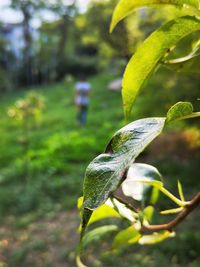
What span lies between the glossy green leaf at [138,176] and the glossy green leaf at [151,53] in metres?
0.08

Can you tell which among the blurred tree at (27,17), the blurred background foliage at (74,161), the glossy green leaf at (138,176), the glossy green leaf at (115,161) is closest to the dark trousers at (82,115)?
the blurred background foliage at (74,161)

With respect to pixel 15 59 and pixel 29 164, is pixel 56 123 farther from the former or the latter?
pixel 15 59

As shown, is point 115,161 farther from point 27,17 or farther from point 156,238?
point 27,17

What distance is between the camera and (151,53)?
31 centimetres

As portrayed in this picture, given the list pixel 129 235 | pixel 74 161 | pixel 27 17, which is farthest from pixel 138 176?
pixel 27 17

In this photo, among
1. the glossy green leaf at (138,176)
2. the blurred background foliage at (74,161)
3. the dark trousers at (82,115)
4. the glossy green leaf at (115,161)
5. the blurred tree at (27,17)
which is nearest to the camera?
the glossy green leaf at (115,161)

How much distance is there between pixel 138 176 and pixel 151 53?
14cm

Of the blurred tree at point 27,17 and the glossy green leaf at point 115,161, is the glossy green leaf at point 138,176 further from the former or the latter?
the blurred tree at point 27,17

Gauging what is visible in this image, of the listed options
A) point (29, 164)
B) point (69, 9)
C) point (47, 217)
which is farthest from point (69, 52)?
point (47, 217)

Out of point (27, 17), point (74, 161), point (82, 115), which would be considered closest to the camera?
point (74, 161)

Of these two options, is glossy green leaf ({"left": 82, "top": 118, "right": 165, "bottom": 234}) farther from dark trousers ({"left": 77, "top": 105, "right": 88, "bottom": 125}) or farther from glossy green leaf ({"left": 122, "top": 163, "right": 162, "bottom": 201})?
dark trousers ({"left": 77, "top": 105, "right": 88, "bottom": 125})

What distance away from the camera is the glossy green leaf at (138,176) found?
0.40m

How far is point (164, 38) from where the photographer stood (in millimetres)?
300

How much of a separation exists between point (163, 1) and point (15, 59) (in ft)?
44.9
